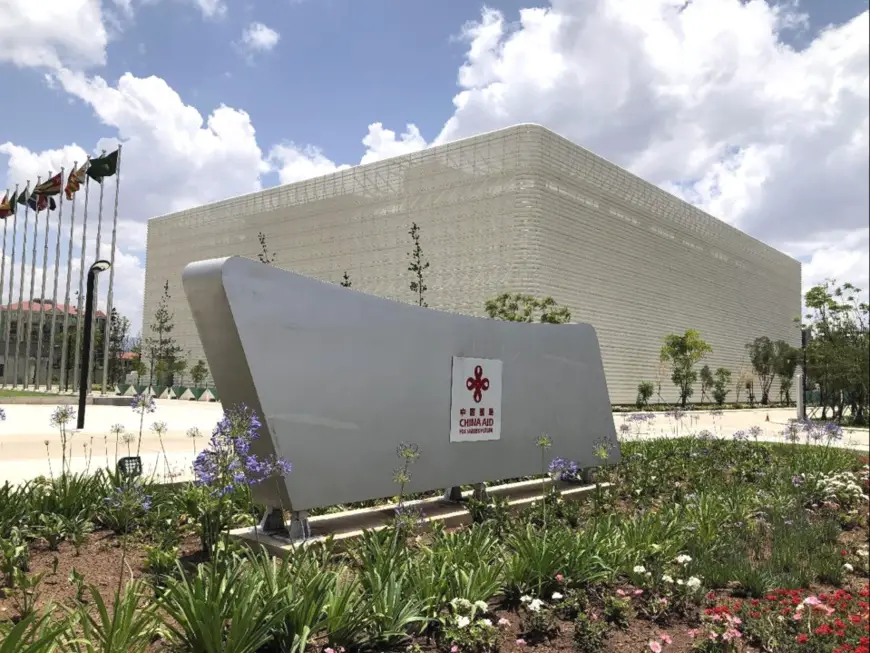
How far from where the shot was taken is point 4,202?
23203 mm

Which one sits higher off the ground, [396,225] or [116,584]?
[396,225]

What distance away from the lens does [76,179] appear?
28188mm

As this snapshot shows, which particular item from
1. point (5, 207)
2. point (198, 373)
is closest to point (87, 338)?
point (5, 207)

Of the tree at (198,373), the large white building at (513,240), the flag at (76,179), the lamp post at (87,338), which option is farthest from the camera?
the tree at (198,373)

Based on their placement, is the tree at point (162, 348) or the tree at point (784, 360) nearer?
the tree at point (162, 348)

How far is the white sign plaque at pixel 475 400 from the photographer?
6715 mm

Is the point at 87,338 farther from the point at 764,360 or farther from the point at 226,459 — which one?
the point at 764,360

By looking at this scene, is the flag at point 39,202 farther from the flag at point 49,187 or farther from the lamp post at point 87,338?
the lamp post at point 87,338

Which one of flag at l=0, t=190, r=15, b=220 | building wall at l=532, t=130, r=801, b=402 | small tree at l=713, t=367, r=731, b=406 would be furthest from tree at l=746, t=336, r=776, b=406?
flag at l=0, t=190, r=15, b=220

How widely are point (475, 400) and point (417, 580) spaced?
319 cm

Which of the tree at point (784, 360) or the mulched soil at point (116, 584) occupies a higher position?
the tree at point (784, 360)

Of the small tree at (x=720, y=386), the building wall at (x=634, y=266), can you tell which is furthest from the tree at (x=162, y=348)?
the small tree at (x=720, y=386)

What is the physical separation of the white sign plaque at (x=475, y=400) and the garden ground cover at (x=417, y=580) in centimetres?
81

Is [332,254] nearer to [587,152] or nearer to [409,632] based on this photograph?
[587,152]
